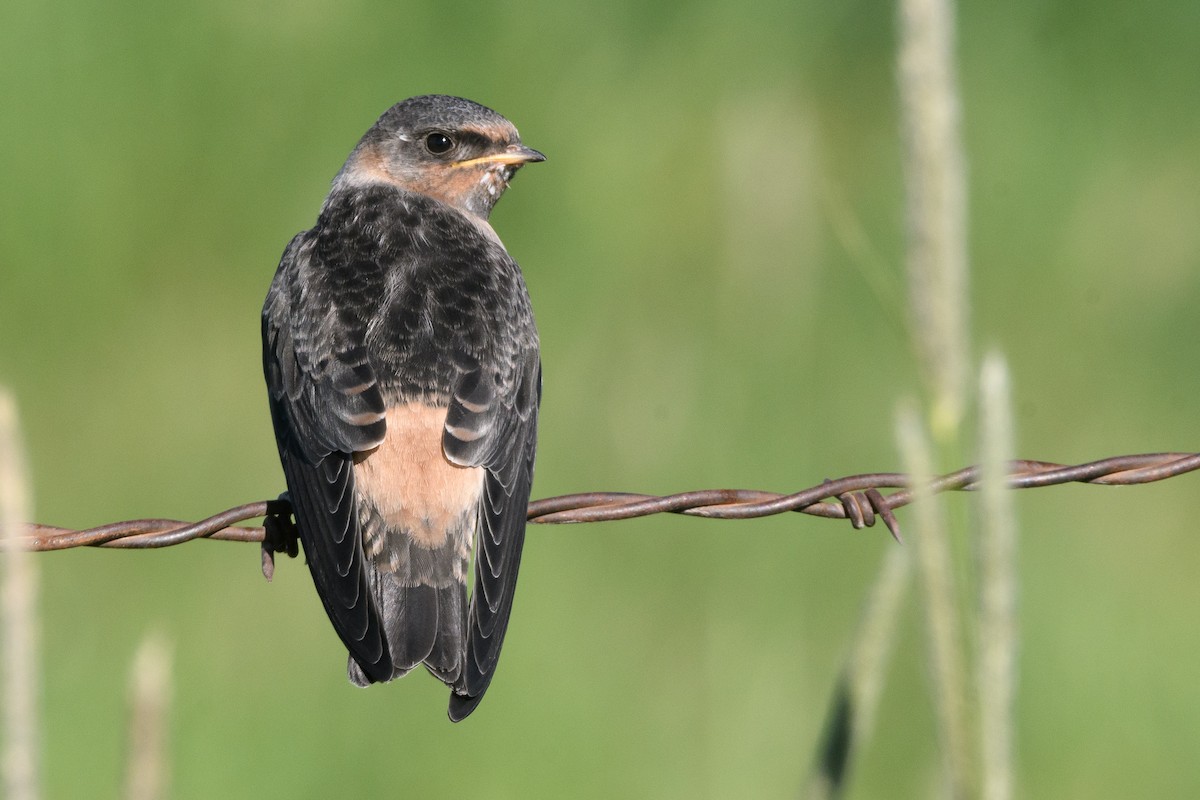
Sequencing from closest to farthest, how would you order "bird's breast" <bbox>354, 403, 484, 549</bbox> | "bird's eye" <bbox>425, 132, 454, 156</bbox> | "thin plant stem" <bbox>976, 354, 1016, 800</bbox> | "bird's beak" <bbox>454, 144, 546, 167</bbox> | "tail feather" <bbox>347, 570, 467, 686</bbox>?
1. "thin plant stem" <bbox>976, 354, 1016, 800</bbox>
2. "tail feather" <bbox>347, 570, 467, 686</bbox>
3. "bird's breast" <bbox>354, 403, 484, 549</bbox>
4. "bird's beak" <bbox>454, 144, 546, 167</bbox>
5. "bird's eye" <bbox>425, 132, 454, 156</bbox>

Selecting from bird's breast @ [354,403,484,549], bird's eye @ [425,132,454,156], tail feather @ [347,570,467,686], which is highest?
bird's eye @ [425,132,454,156]

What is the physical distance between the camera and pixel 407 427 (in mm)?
4246

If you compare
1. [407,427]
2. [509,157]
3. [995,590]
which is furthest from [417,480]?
[995,590]

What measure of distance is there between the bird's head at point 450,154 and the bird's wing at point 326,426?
0.96 m

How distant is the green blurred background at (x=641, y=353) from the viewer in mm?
5648

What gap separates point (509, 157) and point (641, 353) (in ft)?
5.52

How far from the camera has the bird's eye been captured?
5.75 meters

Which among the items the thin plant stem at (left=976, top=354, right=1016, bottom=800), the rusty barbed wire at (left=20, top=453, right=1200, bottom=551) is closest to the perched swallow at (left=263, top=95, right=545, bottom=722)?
the rusty barbed wire at (left=20, top=453, right=1200, bottom=551)

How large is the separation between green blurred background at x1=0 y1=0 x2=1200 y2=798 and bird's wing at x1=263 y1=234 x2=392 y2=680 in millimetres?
1088

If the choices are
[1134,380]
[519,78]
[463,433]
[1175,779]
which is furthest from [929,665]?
[519,78]

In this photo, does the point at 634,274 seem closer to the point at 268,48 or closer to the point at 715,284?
the point at 715,284

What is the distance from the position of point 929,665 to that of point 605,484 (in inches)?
210

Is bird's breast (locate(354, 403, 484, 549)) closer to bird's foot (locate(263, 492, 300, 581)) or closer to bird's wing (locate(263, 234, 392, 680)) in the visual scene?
bird's wing (locate(263, 234, 392, 680))

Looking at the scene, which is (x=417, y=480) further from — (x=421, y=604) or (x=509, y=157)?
(x=509, y=157)
